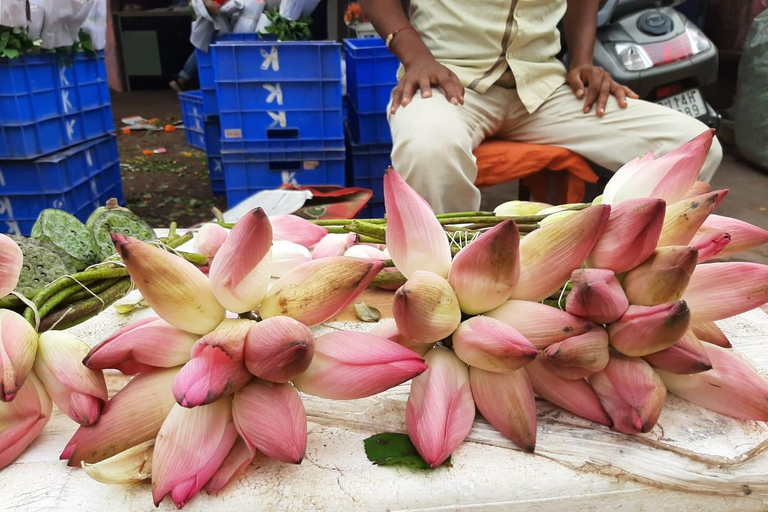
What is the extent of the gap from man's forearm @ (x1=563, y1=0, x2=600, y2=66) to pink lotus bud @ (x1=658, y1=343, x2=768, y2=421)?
5.29ft

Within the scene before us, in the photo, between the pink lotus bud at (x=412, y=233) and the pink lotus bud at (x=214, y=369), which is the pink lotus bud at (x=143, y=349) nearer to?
the pink lotus bud at (x=214, y=369)

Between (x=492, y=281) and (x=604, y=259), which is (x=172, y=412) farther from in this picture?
(x=604, y=259)

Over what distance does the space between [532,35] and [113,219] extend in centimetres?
141

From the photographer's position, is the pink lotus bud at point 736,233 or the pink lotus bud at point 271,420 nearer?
the pink lotus bud at point 271,420

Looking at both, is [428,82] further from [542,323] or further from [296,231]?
[542,323]

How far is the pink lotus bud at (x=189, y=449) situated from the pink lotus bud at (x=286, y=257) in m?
0.36

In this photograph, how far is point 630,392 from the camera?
23.9 inches

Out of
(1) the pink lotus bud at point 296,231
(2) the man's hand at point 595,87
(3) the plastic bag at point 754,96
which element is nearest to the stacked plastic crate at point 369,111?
(2) the man's hand at point 595,87

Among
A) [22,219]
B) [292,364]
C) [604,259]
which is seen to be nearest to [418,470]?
[292,364]

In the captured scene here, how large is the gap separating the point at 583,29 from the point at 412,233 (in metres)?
1.80

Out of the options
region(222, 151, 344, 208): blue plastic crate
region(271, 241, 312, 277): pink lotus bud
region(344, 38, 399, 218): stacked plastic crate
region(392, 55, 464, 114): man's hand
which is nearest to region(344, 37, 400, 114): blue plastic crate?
region(344, 38, 399, 218): stacked plastic crate

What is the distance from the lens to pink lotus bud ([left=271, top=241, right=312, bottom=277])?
90 centimetres

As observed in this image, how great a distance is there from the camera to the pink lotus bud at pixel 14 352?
535 mm

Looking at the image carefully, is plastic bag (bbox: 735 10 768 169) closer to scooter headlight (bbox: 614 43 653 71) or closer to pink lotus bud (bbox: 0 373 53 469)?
scooter headlight (bbox: 614 43 653 71)
